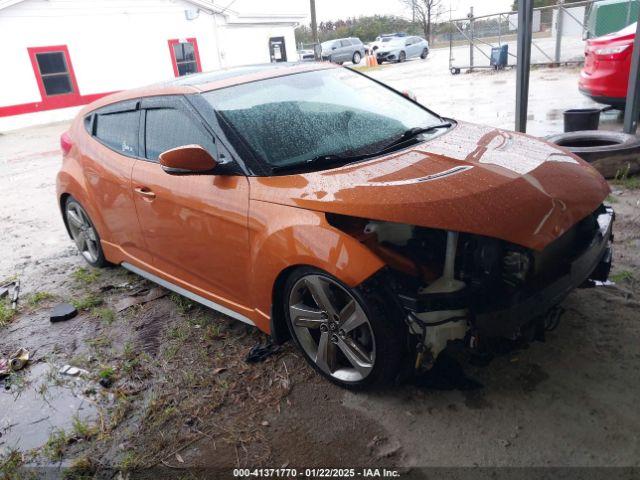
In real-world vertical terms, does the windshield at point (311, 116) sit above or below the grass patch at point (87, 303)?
above

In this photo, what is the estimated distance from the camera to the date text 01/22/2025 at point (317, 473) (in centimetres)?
229

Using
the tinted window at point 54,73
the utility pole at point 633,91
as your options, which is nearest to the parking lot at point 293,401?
the utility pole at point 633,91

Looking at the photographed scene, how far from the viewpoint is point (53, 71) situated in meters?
18.4

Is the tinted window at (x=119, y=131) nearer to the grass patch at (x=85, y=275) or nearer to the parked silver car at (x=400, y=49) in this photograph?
the grass patch at (x=85, y=275)

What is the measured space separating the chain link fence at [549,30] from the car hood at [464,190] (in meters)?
15.3

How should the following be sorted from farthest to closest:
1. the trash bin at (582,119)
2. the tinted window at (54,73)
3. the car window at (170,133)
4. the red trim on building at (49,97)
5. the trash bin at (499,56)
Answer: the tinted window at (54,73) < the trash bin at (499,56) < the red trim on building at (49,97) < the trash bin at (582,119) < the car window at (170,133)

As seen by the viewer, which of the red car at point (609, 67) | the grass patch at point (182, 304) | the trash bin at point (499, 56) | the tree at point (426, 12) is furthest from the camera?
the tree at point (426, 12)

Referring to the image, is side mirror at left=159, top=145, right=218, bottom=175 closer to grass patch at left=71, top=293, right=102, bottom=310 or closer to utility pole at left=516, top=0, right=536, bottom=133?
grass patch at left=71, top=293, right=102, bottom=310

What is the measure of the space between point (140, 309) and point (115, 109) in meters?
1.59

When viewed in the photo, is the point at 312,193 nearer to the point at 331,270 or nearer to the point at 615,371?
the point at 331,270

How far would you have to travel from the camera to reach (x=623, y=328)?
3.00 meters

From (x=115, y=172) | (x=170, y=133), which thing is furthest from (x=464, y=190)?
(x=115, y=172)

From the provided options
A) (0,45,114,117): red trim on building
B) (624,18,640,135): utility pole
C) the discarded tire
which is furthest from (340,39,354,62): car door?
→ the discarded tire

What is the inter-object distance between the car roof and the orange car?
0.02 metres
